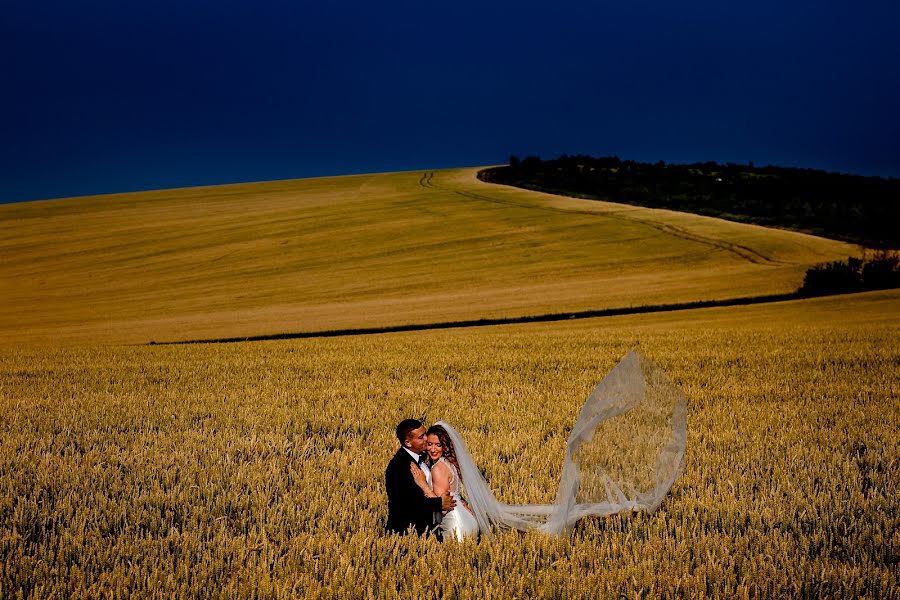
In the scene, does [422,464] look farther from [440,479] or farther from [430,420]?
[430,420]

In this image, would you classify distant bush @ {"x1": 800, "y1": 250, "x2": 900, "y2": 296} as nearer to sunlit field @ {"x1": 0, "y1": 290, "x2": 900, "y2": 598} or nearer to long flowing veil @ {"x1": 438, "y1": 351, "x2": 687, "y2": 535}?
sunlit field @ {"x1": 0, "y1": 290, "x2": 900, "y2": 598}

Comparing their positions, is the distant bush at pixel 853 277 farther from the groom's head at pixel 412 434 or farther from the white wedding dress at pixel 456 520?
the groom's head at pixel 412 434

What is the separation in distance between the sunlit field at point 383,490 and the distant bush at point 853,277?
64.4ft

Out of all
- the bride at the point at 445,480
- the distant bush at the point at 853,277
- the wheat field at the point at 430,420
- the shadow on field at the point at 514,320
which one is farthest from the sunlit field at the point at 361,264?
the bride at the point at 445,480

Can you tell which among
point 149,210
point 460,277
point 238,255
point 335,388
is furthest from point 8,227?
point 335,388

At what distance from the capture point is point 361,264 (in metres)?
48.9

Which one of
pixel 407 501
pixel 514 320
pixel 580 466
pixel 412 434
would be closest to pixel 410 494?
pixel 407 501

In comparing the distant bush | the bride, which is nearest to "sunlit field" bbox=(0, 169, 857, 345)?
the distant bush

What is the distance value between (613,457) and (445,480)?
141 centimetres

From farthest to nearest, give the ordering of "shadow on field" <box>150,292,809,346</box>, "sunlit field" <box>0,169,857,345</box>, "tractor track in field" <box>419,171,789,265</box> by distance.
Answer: "tractor track in field" <box>419,171,789,265</box> → "sunlit field" <box>0,169,857,345</box> → "shadow on field" <box>150,292,809,346</box>

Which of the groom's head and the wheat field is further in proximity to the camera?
the groom's head

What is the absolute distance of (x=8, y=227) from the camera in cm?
7481

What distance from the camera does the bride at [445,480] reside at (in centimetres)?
505

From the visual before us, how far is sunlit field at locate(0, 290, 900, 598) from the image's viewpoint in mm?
4465
